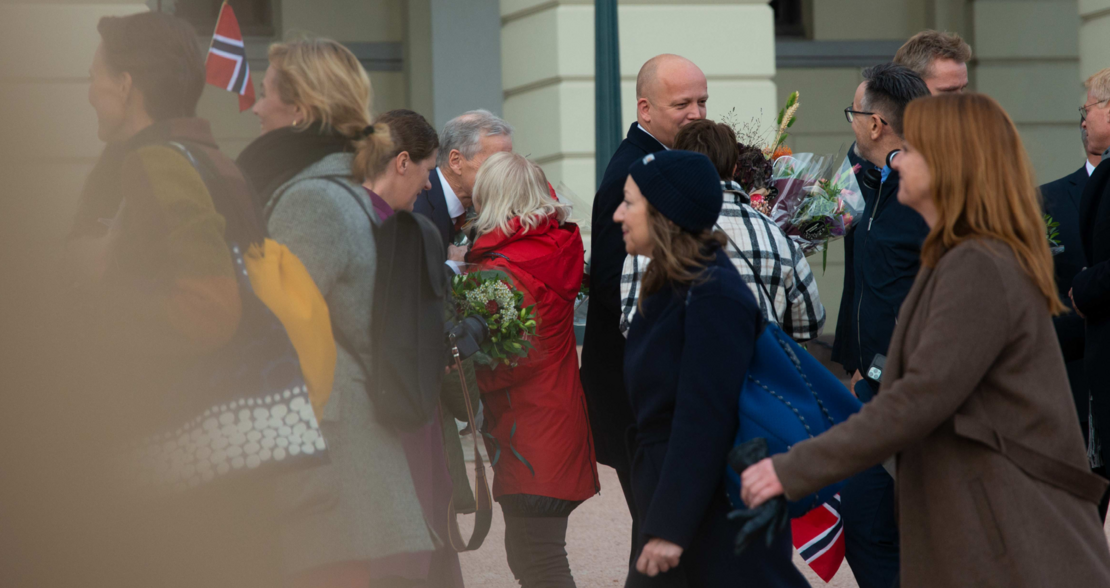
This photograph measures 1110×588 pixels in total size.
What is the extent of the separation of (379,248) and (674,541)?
3.05 feet

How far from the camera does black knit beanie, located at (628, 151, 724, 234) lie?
2629 millimetres

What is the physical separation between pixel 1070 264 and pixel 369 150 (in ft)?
10.2

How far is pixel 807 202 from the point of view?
12.5ft

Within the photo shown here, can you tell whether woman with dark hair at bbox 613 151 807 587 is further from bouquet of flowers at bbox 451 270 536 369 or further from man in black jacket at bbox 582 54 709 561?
man in black jacket at bbox 582 54 709 561

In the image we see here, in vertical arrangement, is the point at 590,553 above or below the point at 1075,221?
below

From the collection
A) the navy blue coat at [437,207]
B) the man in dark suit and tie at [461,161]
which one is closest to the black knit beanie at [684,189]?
the navy blue coat at [437,207]

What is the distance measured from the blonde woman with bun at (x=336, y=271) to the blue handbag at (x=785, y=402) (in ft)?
2.64

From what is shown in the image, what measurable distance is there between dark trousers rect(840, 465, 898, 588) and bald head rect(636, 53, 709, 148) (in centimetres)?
137

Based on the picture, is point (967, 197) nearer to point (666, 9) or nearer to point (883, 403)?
point (883, 403)

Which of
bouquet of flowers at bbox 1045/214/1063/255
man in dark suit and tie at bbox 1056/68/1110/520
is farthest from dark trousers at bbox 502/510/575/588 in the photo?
bouquet of flowers at bbox 1045/214/1063/255

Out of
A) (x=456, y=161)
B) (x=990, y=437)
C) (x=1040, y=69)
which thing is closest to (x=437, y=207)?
(x=456, y=161)

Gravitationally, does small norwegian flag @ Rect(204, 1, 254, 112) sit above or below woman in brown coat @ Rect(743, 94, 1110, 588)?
above

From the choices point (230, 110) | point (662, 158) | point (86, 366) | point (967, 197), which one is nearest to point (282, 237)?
point (230, 110)

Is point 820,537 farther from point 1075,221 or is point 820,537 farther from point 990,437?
point 1075,221
